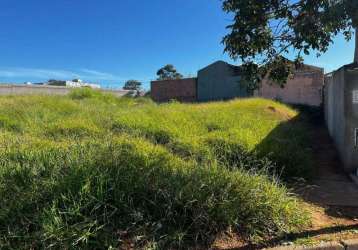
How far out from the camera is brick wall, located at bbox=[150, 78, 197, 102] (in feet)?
111

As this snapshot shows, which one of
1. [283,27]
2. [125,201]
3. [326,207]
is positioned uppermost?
[283,27]

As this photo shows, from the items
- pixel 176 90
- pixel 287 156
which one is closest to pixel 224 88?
pixel 176 90

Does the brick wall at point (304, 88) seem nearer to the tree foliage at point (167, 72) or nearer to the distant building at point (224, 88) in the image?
the distant building at point (224, 88)

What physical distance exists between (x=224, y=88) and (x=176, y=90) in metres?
5.44

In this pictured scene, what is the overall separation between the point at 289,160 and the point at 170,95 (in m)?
29.1

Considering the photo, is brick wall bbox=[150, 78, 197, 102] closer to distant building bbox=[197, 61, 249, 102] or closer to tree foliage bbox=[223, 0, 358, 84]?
distant building bbox=[197, 61, 249, 102]

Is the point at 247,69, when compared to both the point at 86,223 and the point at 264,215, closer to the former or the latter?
the point at 264,215

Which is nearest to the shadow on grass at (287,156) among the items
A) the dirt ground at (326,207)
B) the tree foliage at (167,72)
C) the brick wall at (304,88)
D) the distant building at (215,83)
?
the dirt ground at (326,207)

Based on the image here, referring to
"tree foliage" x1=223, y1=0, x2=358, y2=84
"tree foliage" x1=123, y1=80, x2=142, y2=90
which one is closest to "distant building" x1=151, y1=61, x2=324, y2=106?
"tree foliage" x1=123, y1=80, x2=142, y2=90

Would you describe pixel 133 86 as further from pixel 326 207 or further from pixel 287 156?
pixel 326 207

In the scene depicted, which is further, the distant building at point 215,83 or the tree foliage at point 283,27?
the distant building at point 215,83

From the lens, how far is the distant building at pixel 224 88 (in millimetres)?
23922

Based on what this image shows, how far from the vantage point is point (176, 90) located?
34.8 meters

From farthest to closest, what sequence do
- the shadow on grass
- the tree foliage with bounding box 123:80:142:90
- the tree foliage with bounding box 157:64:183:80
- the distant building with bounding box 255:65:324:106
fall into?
the tree foliage with bounding box 157:64:183:80
the tree foliage with bounding box 123:80:142:90
the distant building with bounding box 255:65:324:106
the shadow on grass
